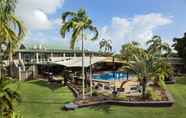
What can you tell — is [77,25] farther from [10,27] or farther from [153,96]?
[10,27]

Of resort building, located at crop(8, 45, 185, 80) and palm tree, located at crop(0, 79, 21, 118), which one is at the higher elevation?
resort building, located at crop(8, 45, 185, 80)

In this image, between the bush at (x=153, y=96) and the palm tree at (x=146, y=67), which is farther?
the palm tree at (x=146, y=67)

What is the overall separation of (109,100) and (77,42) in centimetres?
538

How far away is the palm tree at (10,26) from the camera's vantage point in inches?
374

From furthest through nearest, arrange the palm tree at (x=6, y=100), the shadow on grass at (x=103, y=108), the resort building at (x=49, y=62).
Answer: the resort building at (x=49, y=62)
the shadow on grass at (x=103, y=108)
the palm tree at (x=6, y=100)

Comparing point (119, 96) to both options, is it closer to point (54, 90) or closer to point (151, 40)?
point (54, 90)

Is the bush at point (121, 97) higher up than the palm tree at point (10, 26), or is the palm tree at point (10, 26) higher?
the palm tree at point (10, 26)

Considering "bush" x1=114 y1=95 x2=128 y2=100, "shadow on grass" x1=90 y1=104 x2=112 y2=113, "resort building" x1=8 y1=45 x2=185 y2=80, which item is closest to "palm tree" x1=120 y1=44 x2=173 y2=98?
"bush" x1=114 y1=95 x2=128 y2=100

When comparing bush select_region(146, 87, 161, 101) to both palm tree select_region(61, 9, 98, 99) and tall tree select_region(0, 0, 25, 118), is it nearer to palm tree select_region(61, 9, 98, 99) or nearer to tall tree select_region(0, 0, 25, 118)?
palm tree select_region(61, 9, 98, 99)

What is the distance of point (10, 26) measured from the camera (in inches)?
390

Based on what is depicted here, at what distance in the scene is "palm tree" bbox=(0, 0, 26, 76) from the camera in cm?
950

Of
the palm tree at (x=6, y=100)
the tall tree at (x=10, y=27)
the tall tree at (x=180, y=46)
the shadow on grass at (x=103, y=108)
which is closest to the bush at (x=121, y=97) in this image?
the shadow on grass at (x=103, y=108)

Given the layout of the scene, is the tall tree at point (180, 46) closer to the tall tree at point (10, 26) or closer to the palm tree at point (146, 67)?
the palm tree at point (146, 67)

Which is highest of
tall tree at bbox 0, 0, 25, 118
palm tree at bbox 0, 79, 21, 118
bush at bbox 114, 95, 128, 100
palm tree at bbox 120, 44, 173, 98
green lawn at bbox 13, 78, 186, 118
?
tall tree at bbox 0, 0, 25, 118
